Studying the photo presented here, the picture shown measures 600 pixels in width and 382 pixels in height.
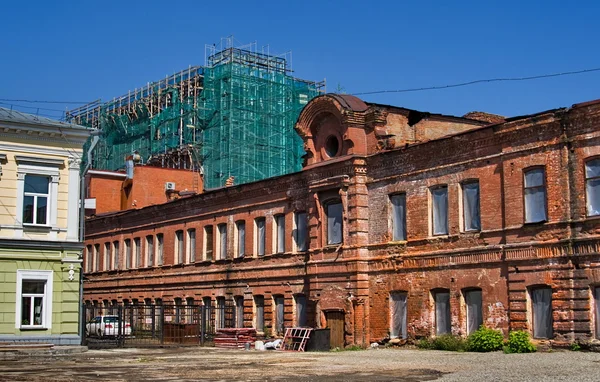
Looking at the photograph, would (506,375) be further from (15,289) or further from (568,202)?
(15,289)

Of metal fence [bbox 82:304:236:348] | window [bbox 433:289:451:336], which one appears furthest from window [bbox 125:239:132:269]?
Answer: window [bbox 433:289:451:336]

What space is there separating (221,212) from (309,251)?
784 cm

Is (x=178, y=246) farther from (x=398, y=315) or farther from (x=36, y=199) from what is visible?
(x=398, y=315)

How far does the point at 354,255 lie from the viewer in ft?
105

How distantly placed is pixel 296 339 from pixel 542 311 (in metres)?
10.3

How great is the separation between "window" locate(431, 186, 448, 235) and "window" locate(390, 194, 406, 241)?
1.44 m

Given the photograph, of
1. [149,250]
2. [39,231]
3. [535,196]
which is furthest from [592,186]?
[149,250]

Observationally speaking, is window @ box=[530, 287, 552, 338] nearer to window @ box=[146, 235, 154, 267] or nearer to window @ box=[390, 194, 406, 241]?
window @ box=[390, 194, 406, 241]

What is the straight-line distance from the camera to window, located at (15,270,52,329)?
29.3 metres

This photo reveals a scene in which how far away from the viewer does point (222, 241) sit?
135 ft

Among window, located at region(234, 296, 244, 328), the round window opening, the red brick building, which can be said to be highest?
the round window opening

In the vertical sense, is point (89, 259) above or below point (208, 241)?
below

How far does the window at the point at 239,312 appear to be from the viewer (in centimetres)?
3922

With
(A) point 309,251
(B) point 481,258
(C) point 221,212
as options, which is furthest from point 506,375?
(C) point 221,212
